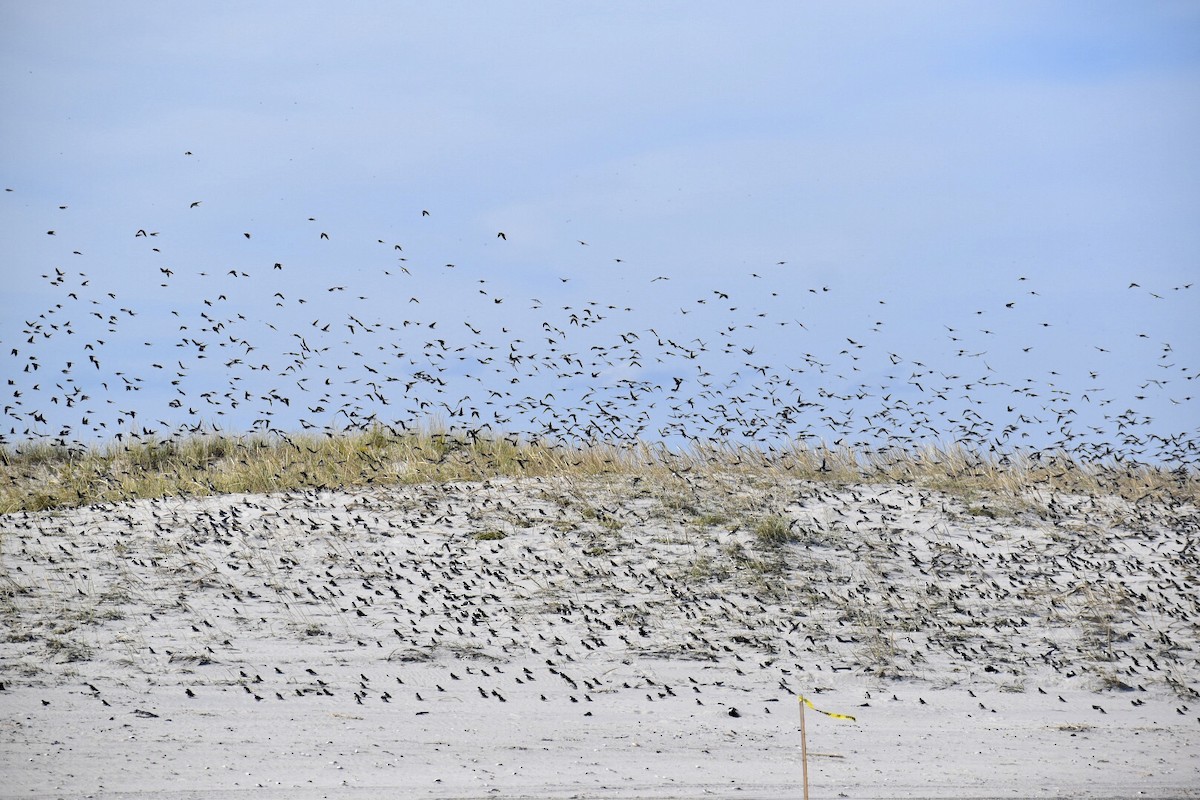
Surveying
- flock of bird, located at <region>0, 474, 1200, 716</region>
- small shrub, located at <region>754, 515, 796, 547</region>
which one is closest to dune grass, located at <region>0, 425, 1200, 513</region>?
flock of bird, located at <region>0, 474, 1200, 716</region>

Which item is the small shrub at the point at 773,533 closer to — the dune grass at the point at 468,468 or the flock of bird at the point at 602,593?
the flock of bird at the point at 602,593

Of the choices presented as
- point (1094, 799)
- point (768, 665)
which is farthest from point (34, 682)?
point (1094, 799)

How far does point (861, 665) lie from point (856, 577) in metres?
2.11

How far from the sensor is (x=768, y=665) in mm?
11547

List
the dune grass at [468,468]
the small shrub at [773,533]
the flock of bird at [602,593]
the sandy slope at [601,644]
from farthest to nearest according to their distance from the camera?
the dune grass at [468,468] < the small shrub at [773,533] < the flock of bird at [602,593] < the sandy slope at [601,644]

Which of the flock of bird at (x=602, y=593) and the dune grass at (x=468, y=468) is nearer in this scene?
the flock of bird at (x=602, y=593)

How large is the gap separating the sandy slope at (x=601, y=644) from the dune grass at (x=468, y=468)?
64 centimetres

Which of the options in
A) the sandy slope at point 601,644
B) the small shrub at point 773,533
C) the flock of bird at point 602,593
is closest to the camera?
the sandy slope at point 601,644

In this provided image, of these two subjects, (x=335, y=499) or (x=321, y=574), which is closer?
(x=321, y=574)

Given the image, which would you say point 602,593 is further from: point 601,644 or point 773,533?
point 773,533

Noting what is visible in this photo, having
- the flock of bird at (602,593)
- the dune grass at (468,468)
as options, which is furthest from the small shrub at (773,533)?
the dune grass at (468,468)

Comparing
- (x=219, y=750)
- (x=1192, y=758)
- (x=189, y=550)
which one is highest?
(x=189, y=550)

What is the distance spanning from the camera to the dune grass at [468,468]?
16.8 metres

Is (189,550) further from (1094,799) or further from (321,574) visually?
(1094,799)
